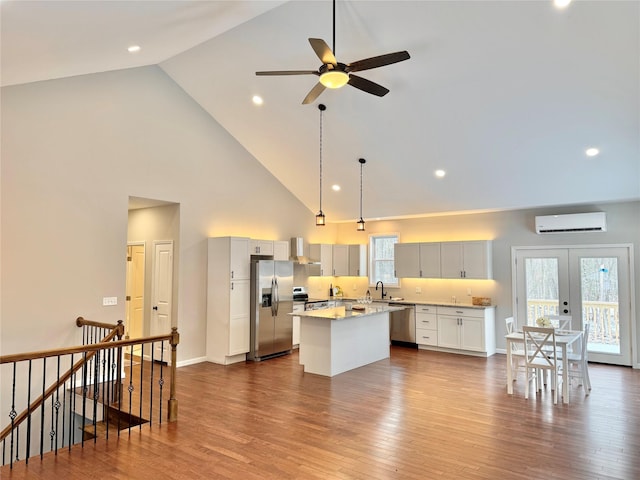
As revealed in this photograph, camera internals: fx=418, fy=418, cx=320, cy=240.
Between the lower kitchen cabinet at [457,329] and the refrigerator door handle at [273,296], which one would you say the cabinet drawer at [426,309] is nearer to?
the lower kitchen cabinet at [457,329]

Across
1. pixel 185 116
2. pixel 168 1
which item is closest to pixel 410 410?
pixel 168 1

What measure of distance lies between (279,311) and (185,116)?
3957mm

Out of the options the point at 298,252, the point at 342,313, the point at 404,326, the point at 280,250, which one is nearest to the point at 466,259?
the point at 404,326

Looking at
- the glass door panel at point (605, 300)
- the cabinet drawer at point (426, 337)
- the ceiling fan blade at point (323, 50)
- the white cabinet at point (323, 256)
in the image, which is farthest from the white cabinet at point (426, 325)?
the ceiling fan blade at point (323, 50)

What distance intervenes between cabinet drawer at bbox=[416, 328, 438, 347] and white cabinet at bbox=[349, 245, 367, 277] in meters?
2.02

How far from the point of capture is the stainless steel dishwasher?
895 centimetres

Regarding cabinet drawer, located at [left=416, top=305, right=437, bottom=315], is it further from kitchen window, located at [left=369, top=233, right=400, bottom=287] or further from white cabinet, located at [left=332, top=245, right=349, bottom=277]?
white cabinet, located at [left=332, top=245, right=349, bottom=277]

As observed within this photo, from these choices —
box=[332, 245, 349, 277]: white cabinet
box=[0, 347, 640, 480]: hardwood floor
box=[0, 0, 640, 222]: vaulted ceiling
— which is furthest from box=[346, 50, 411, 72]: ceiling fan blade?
box=[332, 245, 349, 277]: white cabinet

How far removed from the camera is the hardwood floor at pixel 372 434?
3.50 meters

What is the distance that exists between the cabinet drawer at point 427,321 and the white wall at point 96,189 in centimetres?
416

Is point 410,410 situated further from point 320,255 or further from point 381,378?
point 320,255

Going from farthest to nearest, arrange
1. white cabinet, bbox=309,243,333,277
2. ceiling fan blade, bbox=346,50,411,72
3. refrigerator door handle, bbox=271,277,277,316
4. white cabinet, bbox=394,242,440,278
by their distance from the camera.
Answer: white cabinet, bbox=309,243,333,277
white cabinet, bbox=394,242,440,278
refrigerator door handle, bbox=271,277,277,316
ceiling fan blade, bbox=346,50,411,72

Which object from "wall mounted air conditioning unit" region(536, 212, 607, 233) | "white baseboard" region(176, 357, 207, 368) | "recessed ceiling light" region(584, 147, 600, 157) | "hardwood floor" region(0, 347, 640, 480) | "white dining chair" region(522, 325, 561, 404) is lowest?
"hardwood floor" region(0, 347, 640, 480)

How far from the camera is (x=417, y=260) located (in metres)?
9.19
